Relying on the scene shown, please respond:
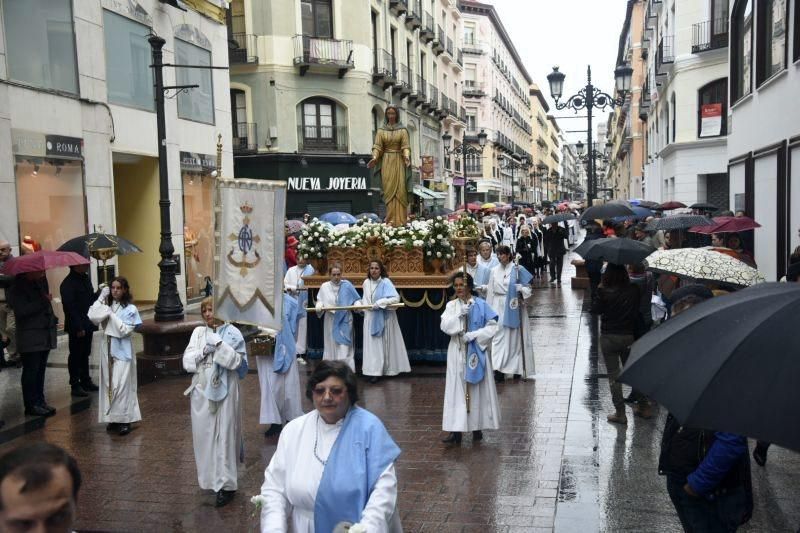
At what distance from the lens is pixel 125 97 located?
679 inches

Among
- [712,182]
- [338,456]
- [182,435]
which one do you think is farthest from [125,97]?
[712,182]

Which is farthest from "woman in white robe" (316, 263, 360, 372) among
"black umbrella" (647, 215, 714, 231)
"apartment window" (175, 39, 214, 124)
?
"apartment window" (175, 39, 214, 124)

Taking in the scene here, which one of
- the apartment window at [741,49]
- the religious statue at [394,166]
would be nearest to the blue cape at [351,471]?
the religious statue at [394,166]

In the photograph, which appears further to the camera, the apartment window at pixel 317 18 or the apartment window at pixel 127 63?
the apartment window at pixel 317 18

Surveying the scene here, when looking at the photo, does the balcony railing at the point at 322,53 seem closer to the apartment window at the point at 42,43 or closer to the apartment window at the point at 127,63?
the apartment window at the point at 127,63

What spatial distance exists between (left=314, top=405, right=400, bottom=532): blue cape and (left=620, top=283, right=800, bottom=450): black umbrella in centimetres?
124

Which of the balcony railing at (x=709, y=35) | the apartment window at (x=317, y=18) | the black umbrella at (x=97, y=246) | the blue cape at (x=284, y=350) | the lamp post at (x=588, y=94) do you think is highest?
the apartment window at (x=317, y=18)

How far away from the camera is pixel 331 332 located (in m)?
11.3

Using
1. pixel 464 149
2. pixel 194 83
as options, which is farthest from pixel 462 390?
pixel 464 149

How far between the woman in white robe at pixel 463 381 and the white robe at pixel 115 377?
3.57 metres

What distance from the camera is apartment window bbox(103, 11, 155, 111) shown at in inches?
658

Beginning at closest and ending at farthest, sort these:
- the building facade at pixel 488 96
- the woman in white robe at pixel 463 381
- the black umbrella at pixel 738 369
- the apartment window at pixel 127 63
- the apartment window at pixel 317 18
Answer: the black umbrella at pixel 738 369
the woman in white robe at pixel 463 381
the apartment window at pixel 127 63
the apartment window at pixel 317 18
the building facade at pixel 488 96

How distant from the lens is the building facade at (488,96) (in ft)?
206

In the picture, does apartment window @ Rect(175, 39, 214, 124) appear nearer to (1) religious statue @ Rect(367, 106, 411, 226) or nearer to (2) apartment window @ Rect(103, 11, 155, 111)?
(2) apartment window @ Rect(103, 11, 155, 111)
